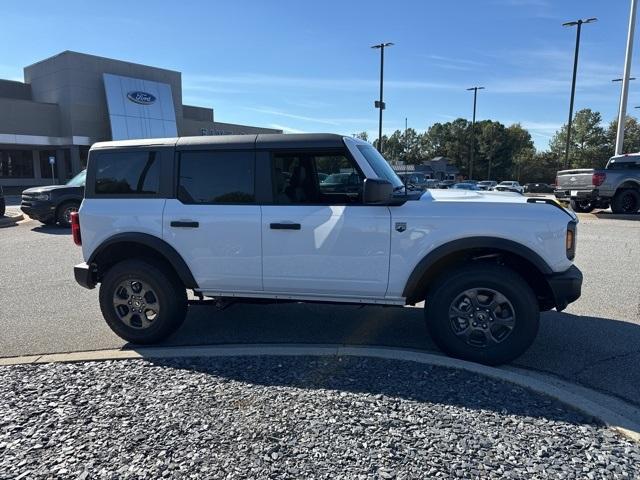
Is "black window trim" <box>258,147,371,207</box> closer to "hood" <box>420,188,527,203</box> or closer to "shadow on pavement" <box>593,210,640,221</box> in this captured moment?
"hood" <box>420,188,527,203</box>

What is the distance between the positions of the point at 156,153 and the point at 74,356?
196cm

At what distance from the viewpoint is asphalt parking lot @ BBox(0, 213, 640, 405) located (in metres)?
4.02

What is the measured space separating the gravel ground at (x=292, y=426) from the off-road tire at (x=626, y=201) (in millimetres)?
14663

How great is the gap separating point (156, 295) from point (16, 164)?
42.8 metres

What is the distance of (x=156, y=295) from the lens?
14.4 feet

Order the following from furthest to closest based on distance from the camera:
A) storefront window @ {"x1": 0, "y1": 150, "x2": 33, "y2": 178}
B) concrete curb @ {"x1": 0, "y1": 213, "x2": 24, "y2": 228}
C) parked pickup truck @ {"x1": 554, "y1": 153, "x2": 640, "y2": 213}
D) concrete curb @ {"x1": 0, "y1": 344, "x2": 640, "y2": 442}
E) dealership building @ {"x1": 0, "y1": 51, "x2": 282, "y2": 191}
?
storefront window @ {"x1": 0, "y1": 150, "x2": 33, "y2": 178} → dealership building @ {"x1": 0, "y1": 51, "x2": 282, "y2": 191} → parked pickup truck @ {"x1": 554, "y1": 153, "x2": 640, "y2": 213} → concrete curb @ {"x1": 0, "y1": 213, "x2": 24, "y2": 228} → concrete curb @ {"x1": 0, "y1": 344, "x2": 640, "y2": 442}

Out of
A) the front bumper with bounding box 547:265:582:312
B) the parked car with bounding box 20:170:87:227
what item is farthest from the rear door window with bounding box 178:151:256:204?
the parked car with bounding box 20:170:87:227

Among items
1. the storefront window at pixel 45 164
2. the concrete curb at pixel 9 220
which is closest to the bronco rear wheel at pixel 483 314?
the concrete curb at pixel 9 220

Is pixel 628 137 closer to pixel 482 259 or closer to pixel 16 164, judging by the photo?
pixel 16 164

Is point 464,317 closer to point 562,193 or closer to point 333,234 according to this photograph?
point 333,234

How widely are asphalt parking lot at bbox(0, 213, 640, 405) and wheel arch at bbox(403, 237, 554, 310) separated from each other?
0.61 metres

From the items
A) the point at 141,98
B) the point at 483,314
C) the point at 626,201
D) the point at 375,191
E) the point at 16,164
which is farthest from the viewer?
the point at 141,98

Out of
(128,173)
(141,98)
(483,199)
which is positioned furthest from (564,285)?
(141,98)

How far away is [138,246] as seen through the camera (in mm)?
4508
